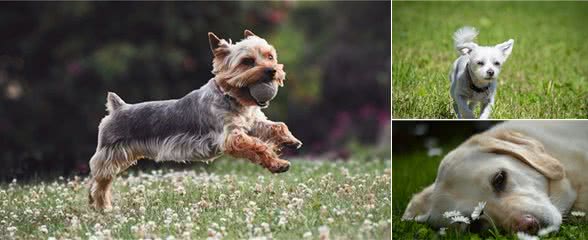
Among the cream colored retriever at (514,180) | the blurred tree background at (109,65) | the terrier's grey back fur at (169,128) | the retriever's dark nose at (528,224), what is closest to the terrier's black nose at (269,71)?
the terrier's grey back fur at (169,128)

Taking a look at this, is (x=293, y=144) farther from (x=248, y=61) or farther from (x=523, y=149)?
(x=523, y=149)

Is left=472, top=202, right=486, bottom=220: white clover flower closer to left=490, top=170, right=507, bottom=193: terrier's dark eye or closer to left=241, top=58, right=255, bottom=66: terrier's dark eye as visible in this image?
left=490, top=170, right=507, bottom=193: terrier's dark eye

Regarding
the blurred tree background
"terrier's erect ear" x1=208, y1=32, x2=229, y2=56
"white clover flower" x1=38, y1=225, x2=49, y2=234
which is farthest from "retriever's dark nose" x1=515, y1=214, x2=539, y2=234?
the blurred tree background

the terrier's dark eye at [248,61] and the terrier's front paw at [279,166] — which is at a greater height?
the terrier's dark eye at [248,61]

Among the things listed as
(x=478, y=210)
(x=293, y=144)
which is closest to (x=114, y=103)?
(x=293, y=144)

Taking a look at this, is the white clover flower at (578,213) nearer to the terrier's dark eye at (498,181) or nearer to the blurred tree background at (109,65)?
the terrier's dark eye at (498,181)

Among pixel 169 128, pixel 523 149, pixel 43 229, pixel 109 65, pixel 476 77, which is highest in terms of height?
pixel 109 65
